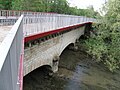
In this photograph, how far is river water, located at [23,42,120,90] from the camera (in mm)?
14289

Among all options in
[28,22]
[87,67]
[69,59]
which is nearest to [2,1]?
[69,59]

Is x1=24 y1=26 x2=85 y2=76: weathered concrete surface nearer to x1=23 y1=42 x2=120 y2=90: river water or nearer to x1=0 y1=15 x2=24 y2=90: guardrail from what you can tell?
x1=23 y1=42 x2=120 y2=90: river water

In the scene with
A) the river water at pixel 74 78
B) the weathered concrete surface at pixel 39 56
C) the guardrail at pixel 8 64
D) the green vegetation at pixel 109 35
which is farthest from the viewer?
the river water at pixel 74 78

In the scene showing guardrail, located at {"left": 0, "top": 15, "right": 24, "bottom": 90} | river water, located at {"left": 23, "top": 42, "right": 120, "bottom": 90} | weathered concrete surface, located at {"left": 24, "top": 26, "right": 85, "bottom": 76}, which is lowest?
river water, located at {"left": 23, "top": 42, "right": 120, "bottom": 90}

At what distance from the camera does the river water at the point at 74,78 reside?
14289 millimetres

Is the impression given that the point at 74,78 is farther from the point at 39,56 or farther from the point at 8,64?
the point at 8,64

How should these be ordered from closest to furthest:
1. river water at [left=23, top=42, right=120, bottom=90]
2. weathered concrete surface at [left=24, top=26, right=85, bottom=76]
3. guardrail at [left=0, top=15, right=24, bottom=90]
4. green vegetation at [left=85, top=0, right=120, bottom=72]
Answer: guardrail at [left=0, top=15, right=24, bottom=90]
weathered concrete surface at [left=24, top=26, right=85, bottom=76]
green vegetation at [left=85, top=0, right=120, bottom=72]
river water at [left=23, top=42, right=120, bottom=90]

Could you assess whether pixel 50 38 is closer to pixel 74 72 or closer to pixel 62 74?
pixel 62 74

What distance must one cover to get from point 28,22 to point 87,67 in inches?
494

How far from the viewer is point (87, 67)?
19.8 meters

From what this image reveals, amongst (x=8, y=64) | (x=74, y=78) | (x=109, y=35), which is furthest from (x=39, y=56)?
(x=8, y=64)

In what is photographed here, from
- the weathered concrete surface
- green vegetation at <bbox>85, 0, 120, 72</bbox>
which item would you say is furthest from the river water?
green vegetation at <bbox>85, 0, 120, 72</bbox>

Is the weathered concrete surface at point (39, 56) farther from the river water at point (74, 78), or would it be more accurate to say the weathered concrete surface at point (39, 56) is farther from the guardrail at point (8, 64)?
the guardrail at point (8, 64)

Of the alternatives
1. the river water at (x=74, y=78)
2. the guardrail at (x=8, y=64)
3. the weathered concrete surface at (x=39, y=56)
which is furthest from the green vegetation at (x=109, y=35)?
the guardrail at (x=8, y=64)
